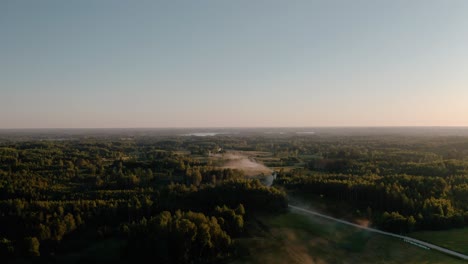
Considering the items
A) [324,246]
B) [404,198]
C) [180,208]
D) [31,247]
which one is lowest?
[31,247]

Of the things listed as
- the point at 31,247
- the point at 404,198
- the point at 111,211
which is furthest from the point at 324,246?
the point at 31,247

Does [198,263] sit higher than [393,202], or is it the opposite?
[393,202]

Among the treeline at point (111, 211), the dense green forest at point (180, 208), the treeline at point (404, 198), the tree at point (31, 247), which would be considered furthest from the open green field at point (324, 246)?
the tree at point (31, 247)

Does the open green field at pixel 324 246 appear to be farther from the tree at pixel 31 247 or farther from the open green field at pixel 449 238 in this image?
the tree at pixel 31 247

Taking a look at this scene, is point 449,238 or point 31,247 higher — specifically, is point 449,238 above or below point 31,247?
above

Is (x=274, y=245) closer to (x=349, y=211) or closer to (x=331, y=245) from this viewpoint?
(x=331, y=245)

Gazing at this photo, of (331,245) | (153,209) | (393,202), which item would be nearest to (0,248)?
(153,209)

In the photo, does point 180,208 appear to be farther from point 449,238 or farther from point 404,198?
point 449,238
